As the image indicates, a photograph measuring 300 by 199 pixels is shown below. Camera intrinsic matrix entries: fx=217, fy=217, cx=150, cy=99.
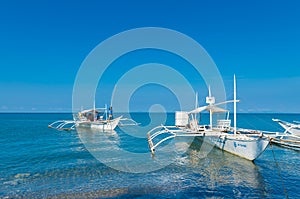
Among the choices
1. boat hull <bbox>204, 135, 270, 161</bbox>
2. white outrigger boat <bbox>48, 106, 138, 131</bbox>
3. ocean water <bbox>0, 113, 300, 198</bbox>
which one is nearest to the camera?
ocean water <bbox>0, 113, 300, 198</bbox>

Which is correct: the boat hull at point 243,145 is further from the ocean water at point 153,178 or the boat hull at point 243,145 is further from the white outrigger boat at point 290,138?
the white outrigger boat at point 290,138

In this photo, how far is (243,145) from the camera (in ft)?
51.9

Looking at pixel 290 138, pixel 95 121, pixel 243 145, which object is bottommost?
pixel 290 138

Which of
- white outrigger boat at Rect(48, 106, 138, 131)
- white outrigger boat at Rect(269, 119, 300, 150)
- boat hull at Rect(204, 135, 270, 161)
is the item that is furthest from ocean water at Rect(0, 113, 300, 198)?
white outrigger boat at Rect(48, 106, 138, 131)

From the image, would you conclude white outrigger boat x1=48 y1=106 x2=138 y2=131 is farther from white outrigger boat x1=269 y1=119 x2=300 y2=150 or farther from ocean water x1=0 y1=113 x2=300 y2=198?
white outrigger boat x1=269 y1=119 x2=300 y2=150

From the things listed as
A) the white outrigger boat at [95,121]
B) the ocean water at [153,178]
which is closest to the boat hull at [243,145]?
the ocean water at [153,178]

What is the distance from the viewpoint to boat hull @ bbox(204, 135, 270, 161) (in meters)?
14.5

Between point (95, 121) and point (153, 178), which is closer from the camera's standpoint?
point (153, 178)

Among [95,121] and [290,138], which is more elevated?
[95,121]

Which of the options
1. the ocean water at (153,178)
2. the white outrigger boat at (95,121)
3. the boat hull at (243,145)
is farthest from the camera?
the white outrigger boat at (95,121)

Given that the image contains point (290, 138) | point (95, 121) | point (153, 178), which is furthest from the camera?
point (95, 121)

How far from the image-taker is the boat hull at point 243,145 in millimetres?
14504

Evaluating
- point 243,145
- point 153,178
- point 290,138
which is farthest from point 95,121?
point 153,178

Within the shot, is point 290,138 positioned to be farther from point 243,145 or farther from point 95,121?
point 95,121
